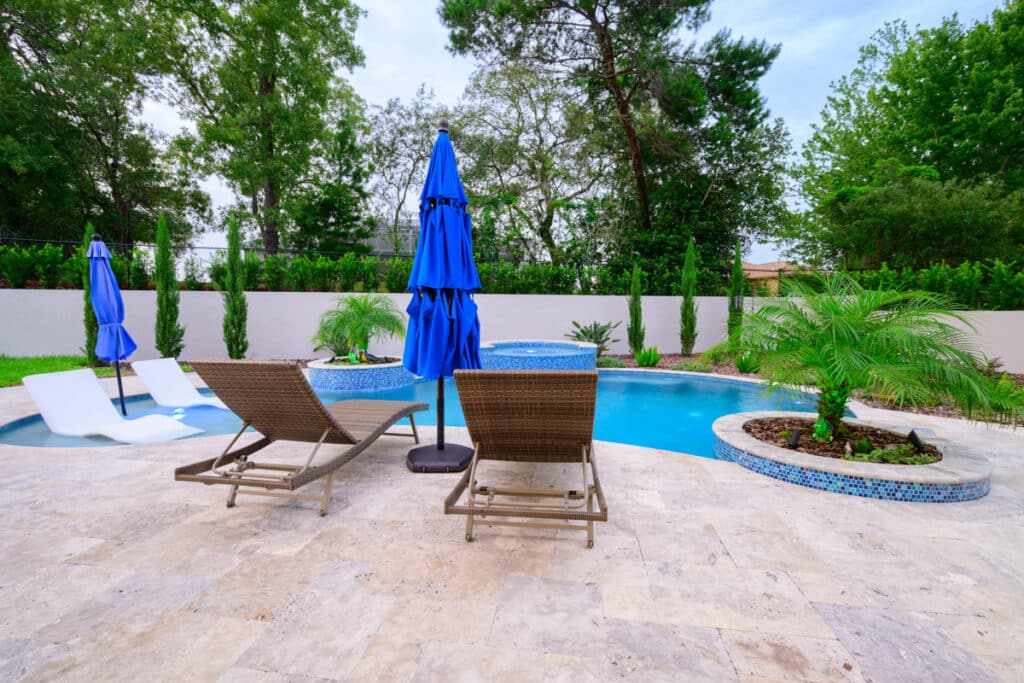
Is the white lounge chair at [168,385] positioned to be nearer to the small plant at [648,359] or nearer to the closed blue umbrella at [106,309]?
the closed blue umbrella at [106,309]

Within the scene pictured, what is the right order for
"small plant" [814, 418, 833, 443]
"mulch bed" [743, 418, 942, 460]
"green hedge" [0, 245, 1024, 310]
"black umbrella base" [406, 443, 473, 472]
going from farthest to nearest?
1. "green hedge" [0, 245, 1024, 310]
2. "small plant" [814, 418, 833, 443]
3. "mulch bed" [743, 418, 942, 460]
4. "black umbrella base" [406, 443, 473, 472]

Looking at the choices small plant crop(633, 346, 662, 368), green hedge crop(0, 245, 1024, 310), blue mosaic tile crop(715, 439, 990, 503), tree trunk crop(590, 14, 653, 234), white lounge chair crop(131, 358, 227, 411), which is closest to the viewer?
blue mosaic tile crop(715, 439, 990, 503)

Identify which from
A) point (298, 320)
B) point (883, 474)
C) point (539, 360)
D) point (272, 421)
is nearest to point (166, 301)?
point (298, 320)

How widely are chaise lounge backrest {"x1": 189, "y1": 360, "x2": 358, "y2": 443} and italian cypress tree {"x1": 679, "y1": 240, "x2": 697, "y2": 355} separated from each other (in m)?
10.8

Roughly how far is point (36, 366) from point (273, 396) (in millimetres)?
9237

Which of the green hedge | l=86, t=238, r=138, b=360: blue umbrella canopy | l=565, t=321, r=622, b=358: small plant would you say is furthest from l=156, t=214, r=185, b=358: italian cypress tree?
l=565, t=321, r=622, b=358: small plant

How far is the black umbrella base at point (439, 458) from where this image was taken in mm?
3686

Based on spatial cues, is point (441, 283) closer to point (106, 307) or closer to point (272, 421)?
point (272, 421)

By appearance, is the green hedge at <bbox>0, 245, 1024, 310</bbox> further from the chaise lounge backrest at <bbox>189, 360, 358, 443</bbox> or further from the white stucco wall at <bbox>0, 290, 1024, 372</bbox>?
the chaise lounge backrest at <bbox>189, 360, 358, 443</bbox>

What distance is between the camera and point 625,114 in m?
14.0

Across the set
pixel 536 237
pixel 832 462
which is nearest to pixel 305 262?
pixel 536 237

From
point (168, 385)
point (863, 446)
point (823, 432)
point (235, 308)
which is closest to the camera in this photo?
point (863, 446)

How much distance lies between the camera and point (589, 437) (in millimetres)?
2949

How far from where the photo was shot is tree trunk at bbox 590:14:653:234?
13.0 metres
